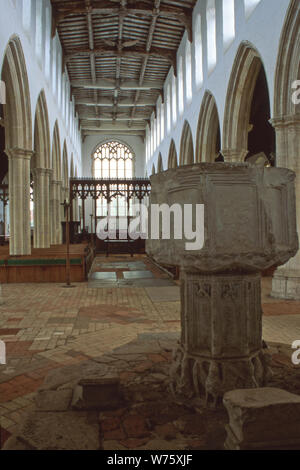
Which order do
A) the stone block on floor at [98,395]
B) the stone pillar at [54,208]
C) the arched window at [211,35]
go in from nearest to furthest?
1. the stone block on floor at [98,395]
2. the arched window at [211,35]
3. the stone pillar at [54,208]

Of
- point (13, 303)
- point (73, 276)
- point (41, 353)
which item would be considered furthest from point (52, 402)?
point (73, 276)

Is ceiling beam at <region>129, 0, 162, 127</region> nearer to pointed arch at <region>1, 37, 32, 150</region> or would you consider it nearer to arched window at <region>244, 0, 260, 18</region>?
arched window at <region>244, 0, 260, 18</region>

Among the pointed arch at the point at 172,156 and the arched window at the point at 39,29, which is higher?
the arched window at the point at 39,29

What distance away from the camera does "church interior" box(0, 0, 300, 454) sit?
2.61 meters

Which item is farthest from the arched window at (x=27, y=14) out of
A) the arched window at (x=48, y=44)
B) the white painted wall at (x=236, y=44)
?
the white painted wall at (x=236, y=44)

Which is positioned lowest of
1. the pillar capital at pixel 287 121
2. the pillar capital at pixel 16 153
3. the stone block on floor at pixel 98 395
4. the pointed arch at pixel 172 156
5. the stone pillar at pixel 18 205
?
the stone block on floor at pixel 98 395

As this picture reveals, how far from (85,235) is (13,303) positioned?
15325 mm

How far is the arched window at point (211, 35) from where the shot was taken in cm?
1295

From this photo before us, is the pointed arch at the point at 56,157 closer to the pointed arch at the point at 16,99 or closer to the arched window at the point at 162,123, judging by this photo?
the pointed arch at the point at 16,99

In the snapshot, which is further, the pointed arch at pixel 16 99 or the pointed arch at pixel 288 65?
the pointed arch at pixel 16 99

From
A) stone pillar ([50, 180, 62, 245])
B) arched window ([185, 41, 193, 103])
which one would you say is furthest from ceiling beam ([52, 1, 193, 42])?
stone pillar ([50, 180, 62, 245])

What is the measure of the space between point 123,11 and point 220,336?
604 inches

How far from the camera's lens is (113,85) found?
23.5m

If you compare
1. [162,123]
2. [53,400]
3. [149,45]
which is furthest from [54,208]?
[53,400]
